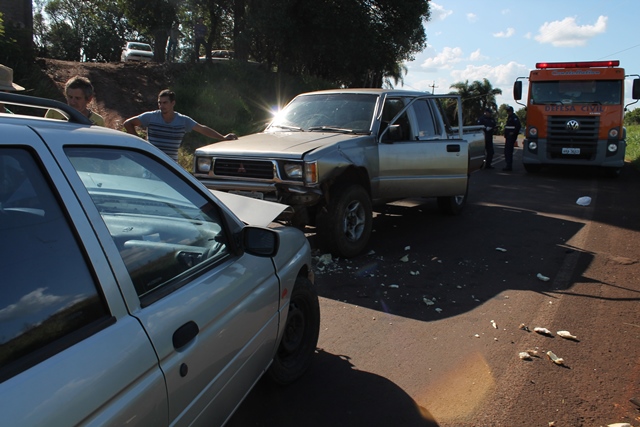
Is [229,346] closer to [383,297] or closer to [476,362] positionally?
[476,362]

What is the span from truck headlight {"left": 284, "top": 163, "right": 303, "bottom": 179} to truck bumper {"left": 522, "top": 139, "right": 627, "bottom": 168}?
36.7 ft

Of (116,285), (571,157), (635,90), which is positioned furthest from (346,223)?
(635,90)

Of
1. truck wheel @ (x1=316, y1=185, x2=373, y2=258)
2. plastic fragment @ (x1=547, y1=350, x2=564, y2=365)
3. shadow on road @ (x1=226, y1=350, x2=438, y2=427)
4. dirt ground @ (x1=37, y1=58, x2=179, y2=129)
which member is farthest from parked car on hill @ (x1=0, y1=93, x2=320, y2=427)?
dirt ground @ (x1=37, y1=58, x2=179, y2=129)

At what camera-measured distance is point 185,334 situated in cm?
206

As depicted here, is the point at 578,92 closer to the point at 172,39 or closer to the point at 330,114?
the point at 330,114

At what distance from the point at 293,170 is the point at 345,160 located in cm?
70

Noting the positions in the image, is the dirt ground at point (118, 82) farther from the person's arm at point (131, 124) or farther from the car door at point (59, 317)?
the car door at point (59, 317)

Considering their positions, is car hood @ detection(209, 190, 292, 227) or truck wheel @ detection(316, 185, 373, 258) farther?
truck wheel @ detection(316, 185, 373, 258)

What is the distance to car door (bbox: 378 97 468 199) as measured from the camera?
7.13m

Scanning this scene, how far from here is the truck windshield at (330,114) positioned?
7219mm

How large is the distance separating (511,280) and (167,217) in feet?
14.6

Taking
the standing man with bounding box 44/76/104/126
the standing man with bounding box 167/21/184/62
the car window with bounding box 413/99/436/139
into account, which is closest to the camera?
the standing man with bounding box 44/76/104/126

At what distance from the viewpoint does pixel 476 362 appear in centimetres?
404

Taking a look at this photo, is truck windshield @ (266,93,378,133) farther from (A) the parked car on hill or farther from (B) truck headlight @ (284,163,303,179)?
(A) the parked car on hill
